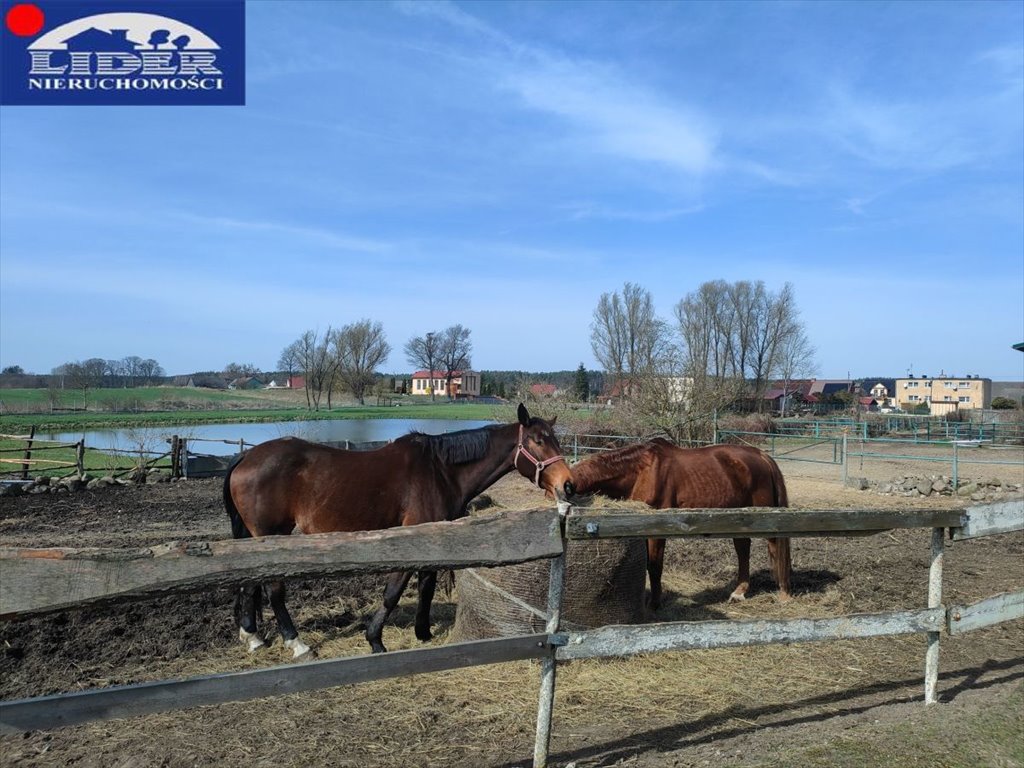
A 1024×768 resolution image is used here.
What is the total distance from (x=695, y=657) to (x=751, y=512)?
1.70 meters

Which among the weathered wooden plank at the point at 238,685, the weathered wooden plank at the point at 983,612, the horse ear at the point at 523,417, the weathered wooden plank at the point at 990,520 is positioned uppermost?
the horse ear at the point at 523,417

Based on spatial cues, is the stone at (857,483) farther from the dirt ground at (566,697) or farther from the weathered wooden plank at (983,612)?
the weathered wooden plank at (983,612)

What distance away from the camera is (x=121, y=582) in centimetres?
224

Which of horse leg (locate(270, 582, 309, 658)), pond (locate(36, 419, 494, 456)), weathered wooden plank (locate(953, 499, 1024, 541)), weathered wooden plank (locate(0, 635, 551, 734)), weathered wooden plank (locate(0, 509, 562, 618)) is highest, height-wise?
weathered wooden plank (locate(0, 509, 562, 618))

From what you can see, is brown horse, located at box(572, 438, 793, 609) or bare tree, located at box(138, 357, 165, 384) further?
bare tree, located at box(138, 357, 165, 384)

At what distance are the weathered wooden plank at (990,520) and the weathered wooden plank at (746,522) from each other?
0.09 metres

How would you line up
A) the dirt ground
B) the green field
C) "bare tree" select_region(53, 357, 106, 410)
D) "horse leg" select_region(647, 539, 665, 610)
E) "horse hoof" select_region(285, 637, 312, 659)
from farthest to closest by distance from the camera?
"bare tree" select_region(53, 357, 106, 410), the green field, "horse leg" select_region(647, 539, 665, 610), "horse hoof" select_region(285, 637, 312, 659), the dirt ground

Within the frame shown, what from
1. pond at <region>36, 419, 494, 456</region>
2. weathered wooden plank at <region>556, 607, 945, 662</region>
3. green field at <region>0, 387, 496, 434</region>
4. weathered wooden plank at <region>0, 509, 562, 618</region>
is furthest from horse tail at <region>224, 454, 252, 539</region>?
green field at <region>0, 387, 496, 434</region>

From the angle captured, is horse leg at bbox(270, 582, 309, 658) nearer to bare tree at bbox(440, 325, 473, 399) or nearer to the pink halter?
the pink halter

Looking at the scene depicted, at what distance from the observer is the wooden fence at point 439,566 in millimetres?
2178

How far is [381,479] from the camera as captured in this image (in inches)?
213

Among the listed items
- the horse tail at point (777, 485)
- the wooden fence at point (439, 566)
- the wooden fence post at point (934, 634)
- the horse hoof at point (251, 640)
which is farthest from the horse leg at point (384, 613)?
the horse tail at point (777, 485)

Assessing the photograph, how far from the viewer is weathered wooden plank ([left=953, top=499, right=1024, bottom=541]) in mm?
3902

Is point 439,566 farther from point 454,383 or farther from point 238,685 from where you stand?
point 454,383
